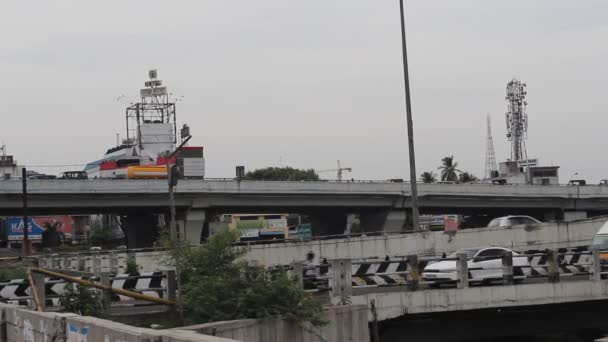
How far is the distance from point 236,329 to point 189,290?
5.47ft

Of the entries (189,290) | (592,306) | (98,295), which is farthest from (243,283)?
(592,306)

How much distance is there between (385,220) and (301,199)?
32.2 feet

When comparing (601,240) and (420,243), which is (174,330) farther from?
(420,243)

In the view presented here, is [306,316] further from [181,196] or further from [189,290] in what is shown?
[181,196]

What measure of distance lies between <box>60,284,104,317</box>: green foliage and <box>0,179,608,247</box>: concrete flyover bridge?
5038cm

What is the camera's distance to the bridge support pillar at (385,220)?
272 feet

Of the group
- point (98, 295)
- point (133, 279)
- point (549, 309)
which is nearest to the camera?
point (98, 295)

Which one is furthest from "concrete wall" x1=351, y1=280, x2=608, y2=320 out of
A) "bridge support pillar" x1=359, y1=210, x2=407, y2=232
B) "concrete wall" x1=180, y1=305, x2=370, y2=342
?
"bridge support pillar" x1=359, y1=210, x2=407, y2=232

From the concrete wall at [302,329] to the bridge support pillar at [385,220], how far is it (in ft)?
210

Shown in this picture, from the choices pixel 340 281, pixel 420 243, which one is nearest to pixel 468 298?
pixel 340 281

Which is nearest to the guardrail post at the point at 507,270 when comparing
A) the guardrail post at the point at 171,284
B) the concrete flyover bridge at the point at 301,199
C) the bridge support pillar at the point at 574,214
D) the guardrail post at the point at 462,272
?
the guardrail post at the point at 462,272

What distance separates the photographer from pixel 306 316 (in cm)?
1571

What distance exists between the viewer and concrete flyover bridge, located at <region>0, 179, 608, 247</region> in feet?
227

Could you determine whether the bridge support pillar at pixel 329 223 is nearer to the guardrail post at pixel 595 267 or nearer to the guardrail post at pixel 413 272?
the guardrail post at pixel 595 267
